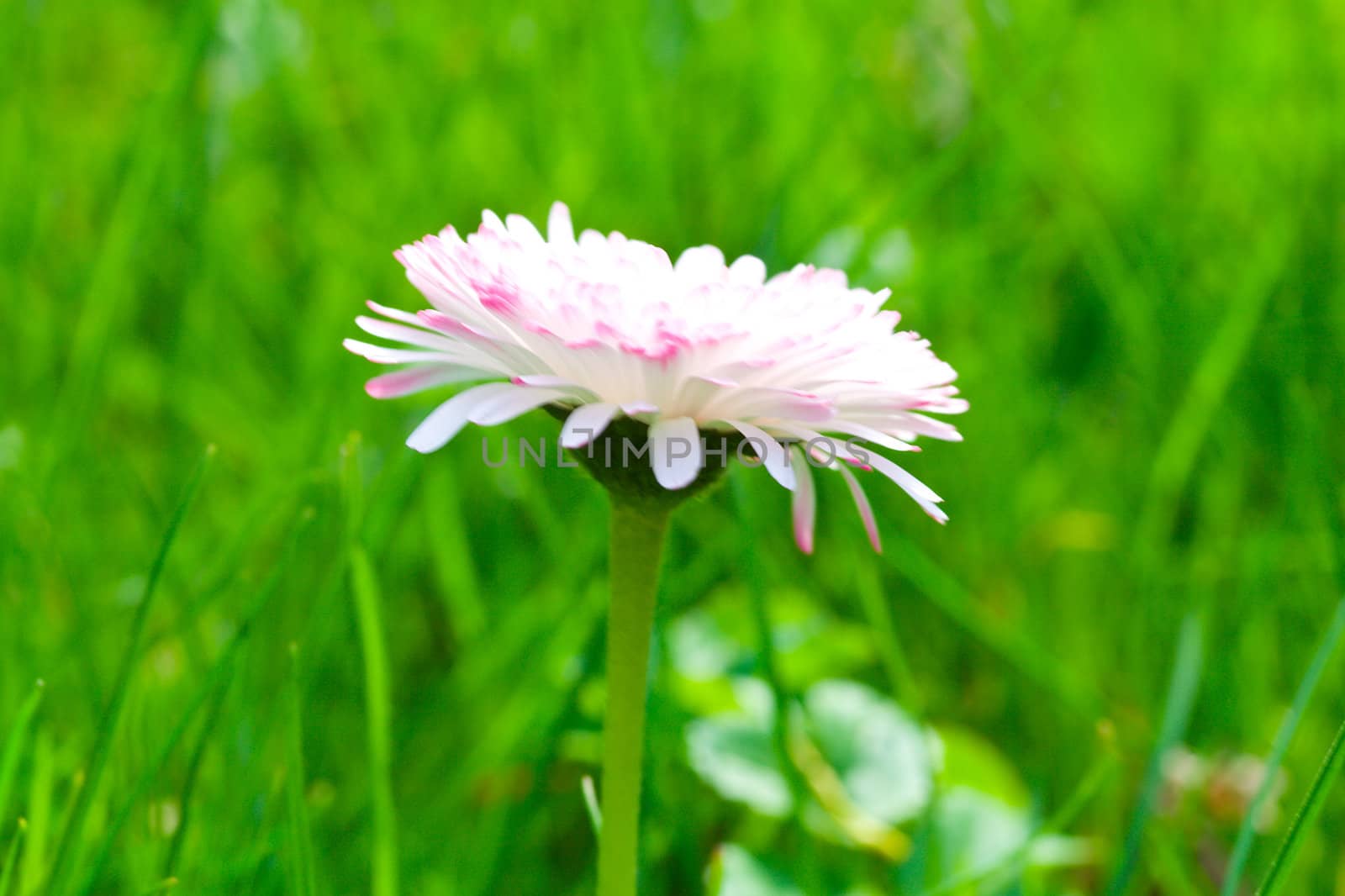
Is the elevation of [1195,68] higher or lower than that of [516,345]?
higher

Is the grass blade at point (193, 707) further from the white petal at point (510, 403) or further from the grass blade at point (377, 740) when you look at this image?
the white petal at point (510, 403)

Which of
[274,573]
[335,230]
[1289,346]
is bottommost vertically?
[274,573]

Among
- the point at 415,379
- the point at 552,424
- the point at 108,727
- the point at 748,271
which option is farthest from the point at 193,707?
the point at 552,424

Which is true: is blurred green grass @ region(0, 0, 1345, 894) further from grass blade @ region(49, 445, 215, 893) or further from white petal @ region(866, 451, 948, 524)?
white petal @ region(866, 451, 948, 524)

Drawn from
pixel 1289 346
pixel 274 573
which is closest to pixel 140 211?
pixel 274 573

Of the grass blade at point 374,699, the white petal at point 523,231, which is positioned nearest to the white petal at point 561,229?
the white petal at point 523,231

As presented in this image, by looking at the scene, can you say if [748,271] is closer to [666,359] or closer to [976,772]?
[666,359]

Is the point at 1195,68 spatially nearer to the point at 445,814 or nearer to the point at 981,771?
the point at 981,771

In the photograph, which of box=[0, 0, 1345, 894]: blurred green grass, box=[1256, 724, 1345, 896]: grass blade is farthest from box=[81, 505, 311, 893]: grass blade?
box=[1256, 724, 1345, 896]: grass blade
